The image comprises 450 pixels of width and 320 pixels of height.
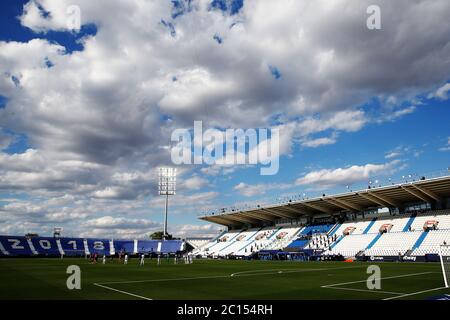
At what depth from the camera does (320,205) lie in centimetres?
7788

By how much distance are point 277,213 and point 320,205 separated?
1394cm

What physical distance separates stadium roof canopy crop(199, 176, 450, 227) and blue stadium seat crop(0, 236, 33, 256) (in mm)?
45877

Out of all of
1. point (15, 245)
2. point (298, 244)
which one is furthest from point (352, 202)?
point (15, 245)

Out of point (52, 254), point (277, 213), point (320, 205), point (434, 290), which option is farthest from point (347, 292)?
point (52, 254)

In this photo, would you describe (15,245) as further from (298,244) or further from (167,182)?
(298,244)

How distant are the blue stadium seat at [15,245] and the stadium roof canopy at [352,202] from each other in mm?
45877

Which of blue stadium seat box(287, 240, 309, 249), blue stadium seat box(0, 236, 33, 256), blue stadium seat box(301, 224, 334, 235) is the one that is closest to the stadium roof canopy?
blue stadium seat box(301, 224, 334, 235)

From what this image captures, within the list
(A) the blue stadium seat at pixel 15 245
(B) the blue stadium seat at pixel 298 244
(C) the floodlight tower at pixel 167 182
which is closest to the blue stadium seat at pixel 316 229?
(B) the blue stadium seat at pixel 298 244

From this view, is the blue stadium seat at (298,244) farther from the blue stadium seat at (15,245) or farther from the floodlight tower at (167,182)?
the blue stadium seat at (15,245)

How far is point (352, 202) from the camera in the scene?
235 ft

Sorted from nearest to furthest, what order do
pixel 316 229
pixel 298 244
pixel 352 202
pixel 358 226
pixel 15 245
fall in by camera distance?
1. pixel 358 226
2. pixel 352 202
3. pixel 298 244
4. pixel 316 229
5. pixel 15 245

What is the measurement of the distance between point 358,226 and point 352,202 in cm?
475
